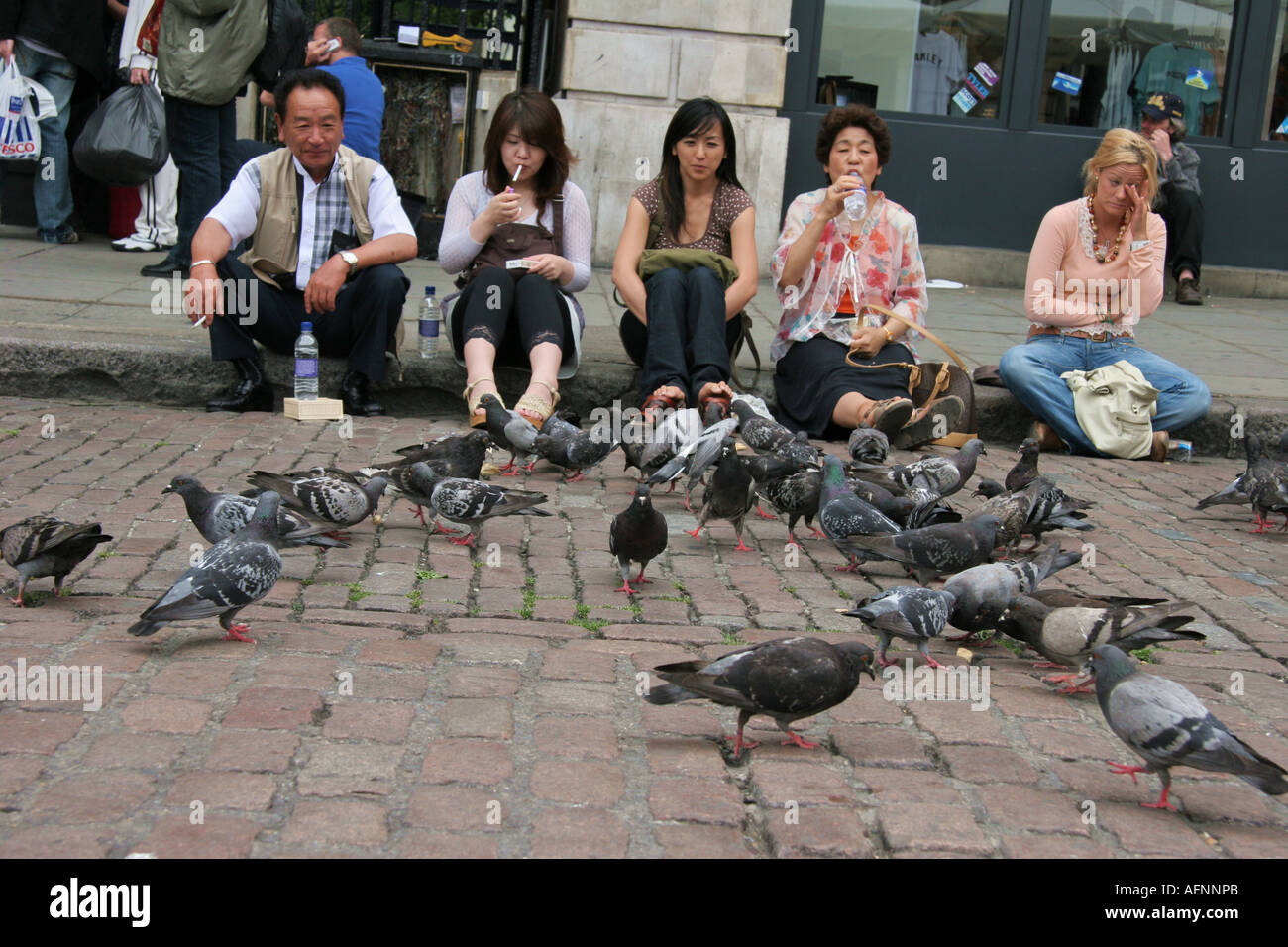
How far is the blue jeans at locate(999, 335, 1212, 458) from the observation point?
25.5 feet

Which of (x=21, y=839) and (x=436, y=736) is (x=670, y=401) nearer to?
(x=436, y=736)

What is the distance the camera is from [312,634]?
172 inches

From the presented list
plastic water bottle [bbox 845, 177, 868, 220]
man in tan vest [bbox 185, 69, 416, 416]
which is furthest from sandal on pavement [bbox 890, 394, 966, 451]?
man in tan vest [bbox 185, 69, 416, 416]

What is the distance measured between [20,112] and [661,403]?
249 inches

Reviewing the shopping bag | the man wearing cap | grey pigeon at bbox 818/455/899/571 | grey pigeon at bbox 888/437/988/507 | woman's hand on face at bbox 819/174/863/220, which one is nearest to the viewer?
grey pigeon at bbox 818/455/899/571

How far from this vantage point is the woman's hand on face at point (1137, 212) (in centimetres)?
764

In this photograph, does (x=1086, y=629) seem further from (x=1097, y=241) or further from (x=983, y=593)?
(x=1097, y=241)

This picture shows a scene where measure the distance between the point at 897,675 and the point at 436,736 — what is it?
5.16 feet

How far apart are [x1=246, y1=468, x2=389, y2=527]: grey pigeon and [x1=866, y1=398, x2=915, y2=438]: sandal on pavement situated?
2839 millimetres

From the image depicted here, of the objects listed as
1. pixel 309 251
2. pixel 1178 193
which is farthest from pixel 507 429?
pixel 1178 193

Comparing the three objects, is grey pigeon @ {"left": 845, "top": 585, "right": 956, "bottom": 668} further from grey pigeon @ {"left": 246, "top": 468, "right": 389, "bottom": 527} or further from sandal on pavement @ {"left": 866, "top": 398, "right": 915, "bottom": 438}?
sandal on pavement @ {"left": 866, "top": 398, "right": 915, "bottom": 438}

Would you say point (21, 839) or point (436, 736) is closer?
point (21, 839)

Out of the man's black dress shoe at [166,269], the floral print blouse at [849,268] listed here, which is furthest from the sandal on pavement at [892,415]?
the man's black dress shoe at [166,269]
